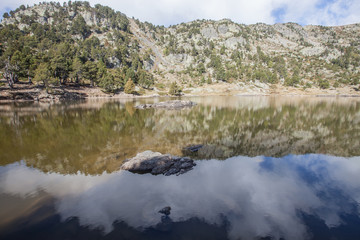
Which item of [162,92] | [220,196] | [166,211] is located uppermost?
[162,92]

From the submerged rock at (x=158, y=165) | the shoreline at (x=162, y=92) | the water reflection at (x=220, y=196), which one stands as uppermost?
the shoreline at (x=162, y=92)

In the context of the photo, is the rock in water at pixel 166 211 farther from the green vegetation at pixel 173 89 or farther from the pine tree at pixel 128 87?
the green vegetation at pixel 173 89

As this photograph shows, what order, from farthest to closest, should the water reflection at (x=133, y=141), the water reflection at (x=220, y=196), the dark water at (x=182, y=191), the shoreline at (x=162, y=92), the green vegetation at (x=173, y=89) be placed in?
the green vegetation at (x=173, y=89) → the shoreline at (x=162, y=92) → the water reflection at (x=133, y=141) → the water reflection at (x=220, y=196) → the dark water at (x=182, y=191)

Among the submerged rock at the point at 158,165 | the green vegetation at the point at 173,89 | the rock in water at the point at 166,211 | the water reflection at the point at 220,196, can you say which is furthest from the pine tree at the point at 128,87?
the rock in water at the point at 166,211

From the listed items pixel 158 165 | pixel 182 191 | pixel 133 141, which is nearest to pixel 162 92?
pixel 133 141

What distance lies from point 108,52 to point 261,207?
172353 mm

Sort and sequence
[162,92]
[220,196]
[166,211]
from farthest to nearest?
[162,92] < [220,196] < [166,211]

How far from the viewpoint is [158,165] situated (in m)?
15.4

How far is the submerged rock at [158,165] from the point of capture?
1494 centimetres

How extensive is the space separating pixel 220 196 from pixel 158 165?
5.82m

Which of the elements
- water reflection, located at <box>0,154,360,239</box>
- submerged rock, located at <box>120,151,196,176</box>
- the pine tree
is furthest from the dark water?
the pine tree

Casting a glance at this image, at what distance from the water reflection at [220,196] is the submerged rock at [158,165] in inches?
29.3

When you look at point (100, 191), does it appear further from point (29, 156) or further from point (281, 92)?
point (281, 92)

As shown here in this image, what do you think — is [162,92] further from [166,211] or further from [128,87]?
[166,211]
